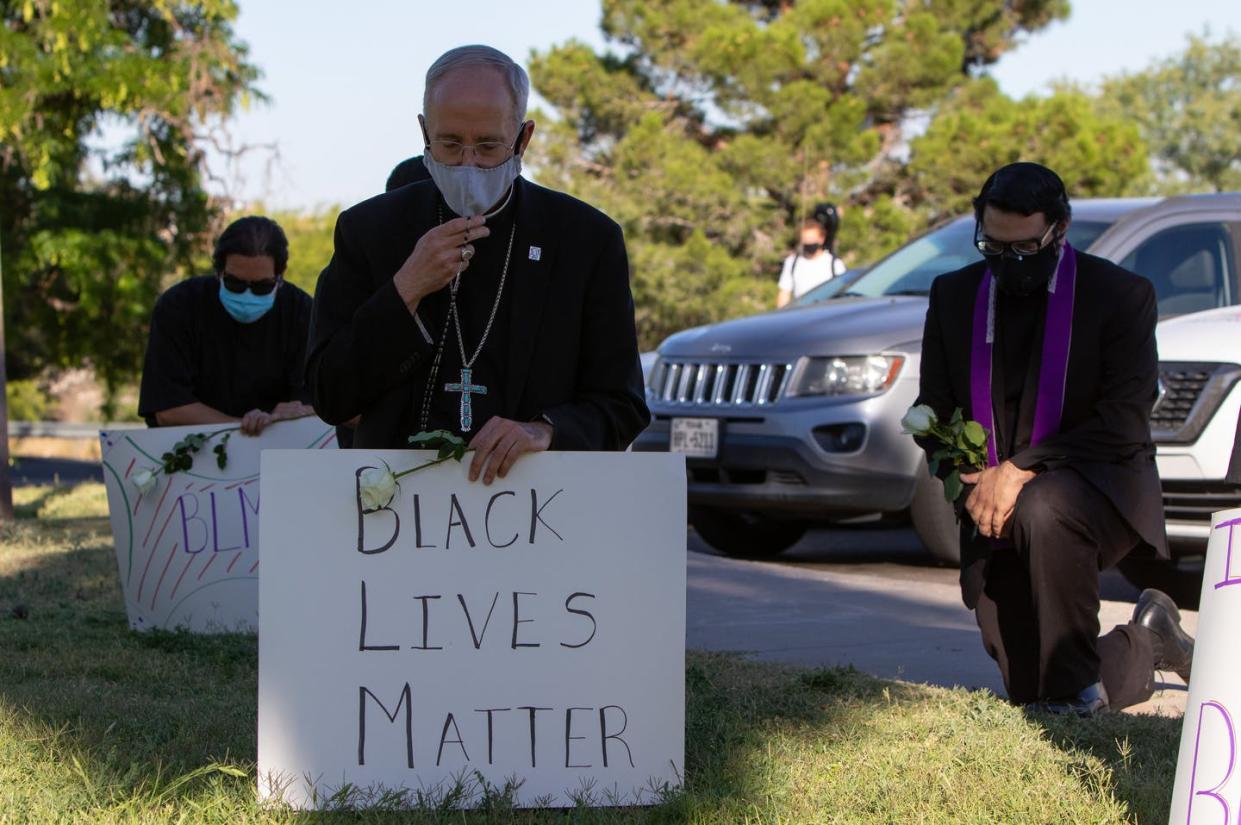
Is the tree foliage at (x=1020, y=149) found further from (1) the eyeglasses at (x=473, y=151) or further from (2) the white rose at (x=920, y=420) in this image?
(1) the eyeglasses at (x=473, y=151)

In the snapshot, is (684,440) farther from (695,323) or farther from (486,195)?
(695,323)

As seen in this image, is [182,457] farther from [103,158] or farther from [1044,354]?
[103,158]

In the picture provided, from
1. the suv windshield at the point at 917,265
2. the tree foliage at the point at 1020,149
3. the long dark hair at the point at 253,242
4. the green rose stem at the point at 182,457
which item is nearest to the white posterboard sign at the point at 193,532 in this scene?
the green rose stem at the point at 182,457

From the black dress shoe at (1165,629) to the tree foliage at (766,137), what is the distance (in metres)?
22.6

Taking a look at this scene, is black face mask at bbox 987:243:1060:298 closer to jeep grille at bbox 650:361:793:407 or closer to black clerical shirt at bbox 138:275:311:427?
black clerical shirt at bbox 138:275:311:427

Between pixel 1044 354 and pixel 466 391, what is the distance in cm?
204

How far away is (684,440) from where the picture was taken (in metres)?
9.30

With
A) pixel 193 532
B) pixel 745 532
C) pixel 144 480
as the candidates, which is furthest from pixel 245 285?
pixel 745 532

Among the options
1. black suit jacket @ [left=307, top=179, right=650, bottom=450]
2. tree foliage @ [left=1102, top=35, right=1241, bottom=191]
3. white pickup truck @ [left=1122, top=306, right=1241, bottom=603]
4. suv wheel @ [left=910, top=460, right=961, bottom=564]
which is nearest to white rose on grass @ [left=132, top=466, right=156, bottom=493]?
black suit jacket @ [left=307, top=179, right=650, bottom=450]

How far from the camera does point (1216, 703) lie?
285 centimetres

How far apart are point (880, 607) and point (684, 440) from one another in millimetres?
1952

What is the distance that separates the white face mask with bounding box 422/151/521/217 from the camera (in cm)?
353

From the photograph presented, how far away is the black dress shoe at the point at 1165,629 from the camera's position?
5.53 m

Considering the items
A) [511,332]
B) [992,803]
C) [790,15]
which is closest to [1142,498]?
[992,803]
